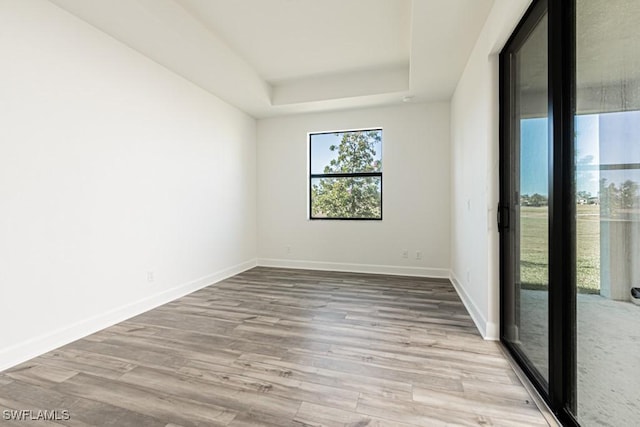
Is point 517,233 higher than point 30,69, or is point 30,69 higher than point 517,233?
point 30,69

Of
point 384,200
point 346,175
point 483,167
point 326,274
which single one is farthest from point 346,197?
point 483,167

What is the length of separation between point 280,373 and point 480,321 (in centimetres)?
179

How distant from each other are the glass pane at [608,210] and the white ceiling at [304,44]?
4.41ft

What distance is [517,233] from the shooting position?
2092 millimetres

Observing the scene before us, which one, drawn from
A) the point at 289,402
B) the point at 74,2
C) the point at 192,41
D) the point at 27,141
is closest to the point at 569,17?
the point at 289,402

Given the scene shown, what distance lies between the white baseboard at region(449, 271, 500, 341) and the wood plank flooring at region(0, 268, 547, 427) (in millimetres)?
80

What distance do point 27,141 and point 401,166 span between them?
4.22 metres

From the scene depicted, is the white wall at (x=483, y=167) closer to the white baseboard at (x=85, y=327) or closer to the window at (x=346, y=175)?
the window at (x=346, y=175)

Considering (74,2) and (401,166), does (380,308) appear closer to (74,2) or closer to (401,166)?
(401,166)

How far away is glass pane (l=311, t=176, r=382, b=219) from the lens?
4.86 m

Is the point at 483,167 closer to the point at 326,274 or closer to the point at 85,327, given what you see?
the point at 326,274

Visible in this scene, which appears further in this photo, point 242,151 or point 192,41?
point 242,151

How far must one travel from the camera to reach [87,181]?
2.54m

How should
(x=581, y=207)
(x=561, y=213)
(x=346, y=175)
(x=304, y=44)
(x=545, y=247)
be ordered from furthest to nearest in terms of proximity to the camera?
(x=346, y=175) < (x=304, y=44) < (x=545, y=247) < (x=561, y=213) < (x=581, y=207)
